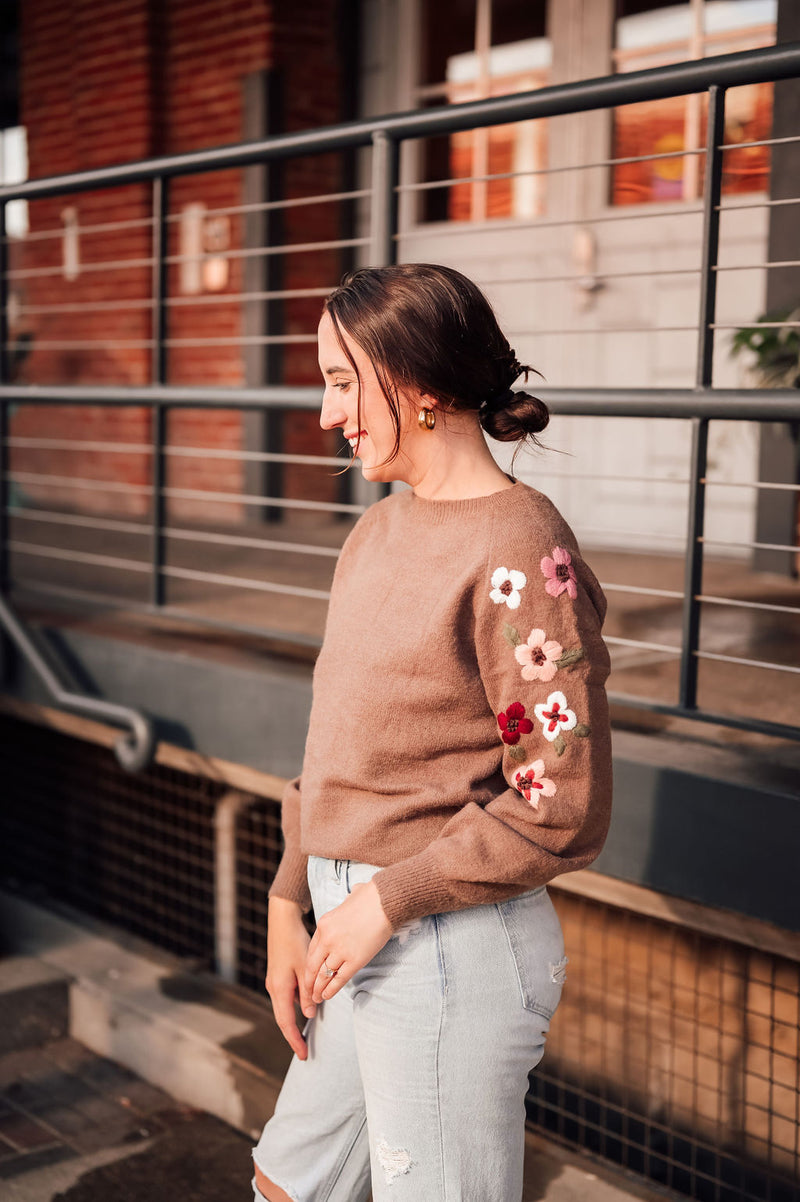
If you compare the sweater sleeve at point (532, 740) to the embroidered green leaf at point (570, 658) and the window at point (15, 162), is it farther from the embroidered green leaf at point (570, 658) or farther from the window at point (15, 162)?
the window at point (15, 162)

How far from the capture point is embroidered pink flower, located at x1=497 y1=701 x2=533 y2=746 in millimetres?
1478

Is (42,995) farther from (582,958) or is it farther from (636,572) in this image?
(636,572)

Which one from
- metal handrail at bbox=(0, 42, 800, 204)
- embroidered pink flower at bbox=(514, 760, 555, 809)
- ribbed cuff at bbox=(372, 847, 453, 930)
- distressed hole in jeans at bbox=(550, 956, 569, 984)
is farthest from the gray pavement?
metal handrail at bbox=(0, 42, 800, 204)

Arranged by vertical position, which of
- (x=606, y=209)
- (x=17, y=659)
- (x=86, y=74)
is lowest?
(x=17, y=659)

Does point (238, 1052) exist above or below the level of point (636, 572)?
below

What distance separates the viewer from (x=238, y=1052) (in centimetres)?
337

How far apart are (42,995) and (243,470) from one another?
12.1ft

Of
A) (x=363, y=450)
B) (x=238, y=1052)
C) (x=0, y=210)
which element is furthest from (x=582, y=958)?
(x=0, y=210)

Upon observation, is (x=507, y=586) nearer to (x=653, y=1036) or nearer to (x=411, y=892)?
(x=411, y=892)

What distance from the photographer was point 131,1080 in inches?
140

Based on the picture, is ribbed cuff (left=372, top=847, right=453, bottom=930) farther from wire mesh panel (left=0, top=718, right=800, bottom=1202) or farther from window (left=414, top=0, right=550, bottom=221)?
window (left=414, top=0, right=550, bottom=221)

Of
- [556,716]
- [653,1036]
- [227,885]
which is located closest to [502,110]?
[556,716]

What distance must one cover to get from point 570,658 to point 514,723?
3.9 inches

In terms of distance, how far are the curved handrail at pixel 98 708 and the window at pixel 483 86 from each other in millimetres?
3145
